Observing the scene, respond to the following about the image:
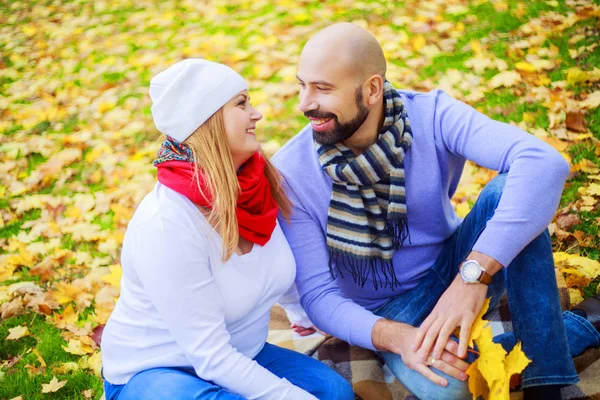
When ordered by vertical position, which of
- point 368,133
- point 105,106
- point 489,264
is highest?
point 368,133

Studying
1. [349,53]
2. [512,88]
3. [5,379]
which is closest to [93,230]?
[5,379]

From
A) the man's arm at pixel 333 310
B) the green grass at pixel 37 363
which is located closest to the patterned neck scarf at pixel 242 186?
the man's arm at pixel 333 310

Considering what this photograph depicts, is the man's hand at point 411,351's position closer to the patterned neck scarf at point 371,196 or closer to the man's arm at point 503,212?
the man's arm at point 503,212

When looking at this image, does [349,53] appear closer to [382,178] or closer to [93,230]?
[382,178]

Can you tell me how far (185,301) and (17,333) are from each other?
1.64 m

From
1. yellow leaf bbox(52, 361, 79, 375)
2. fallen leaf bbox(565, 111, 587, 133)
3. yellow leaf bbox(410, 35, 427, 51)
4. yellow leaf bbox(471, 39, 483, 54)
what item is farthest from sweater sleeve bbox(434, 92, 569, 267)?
yellow leaf bbox(410, 35, 427, 51)

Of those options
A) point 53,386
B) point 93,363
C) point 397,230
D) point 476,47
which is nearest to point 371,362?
point 397,230

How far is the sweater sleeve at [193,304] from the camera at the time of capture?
1853 mm

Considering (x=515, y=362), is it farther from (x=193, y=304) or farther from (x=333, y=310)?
(x=193, y=304)

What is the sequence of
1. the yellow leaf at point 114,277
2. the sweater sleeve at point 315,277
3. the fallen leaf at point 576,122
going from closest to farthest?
the sweater sleeve at point 315,277
the yellow leaf at point 114,277
the fallen leaf at point 576,122

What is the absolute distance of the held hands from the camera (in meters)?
1.99

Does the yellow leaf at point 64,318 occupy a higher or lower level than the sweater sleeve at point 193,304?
lower

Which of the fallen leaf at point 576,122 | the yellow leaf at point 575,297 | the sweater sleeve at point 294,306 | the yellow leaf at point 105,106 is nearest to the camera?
the sweater sleeve at point 294,306

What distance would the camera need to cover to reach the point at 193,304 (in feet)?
6.16
